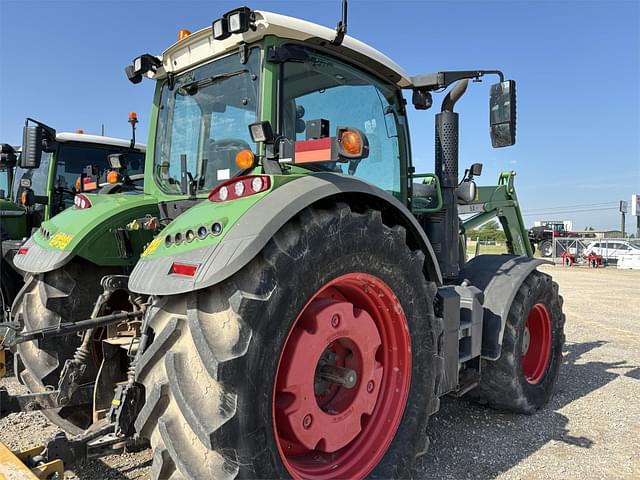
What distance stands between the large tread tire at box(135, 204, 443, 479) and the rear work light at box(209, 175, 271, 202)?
21 centimetres

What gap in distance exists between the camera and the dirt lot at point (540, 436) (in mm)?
2877

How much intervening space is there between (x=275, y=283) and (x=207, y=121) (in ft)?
5.13

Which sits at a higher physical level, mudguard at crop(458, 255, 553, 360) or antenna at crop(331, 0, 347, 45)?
antenna at crop(331, 0, 347, 45)

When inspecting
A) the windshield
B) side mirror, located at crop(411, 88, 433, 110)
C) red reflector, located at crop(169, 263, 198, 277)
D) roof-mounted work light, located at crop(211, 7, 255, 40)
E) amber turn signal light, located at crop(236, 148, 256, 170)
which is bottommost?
red reflector, located at crop(169, 263, 198, 277)

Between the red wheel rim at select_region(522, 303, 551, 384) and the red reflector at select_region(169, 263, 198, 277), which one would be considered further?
the red wheel rim at select_region(522, 303, 551, 384)

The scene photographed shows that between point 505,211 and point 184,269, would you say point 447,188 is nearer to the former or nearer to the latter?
point 505,211

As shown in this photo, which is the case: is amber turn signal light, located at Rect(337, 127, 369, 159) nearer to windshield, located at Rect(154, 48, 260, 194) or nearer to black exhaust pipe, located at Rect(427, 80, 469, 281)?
windshield, located at Rect(154, 48, 260, 194)

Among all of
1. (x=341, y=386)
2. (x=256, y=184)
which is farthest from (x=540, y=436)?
(x=256, y=184)

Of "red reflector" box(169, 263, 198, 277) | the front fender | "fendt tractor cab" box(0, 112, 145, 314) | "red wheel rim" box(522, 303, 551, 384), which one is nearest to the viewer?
"red reflector" box(169, 263, 198, 277)

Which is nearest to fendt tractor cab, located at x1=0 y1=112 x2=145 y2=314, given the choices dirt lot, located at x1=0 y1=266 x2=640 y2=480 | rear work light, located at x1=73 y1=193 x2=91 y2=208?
dirt lot, located at x1=0 y1=266 x2=640 y2=480

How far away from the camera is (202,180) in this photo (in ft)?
9.66

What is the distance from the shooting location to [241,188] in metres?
2.15

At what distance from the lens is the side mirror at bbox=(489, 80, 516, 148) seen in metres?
3.33

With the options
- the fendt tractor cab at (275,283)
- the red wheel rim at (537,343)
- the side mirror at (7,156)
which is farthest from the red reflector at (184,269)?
the side mirror at (7,156)
